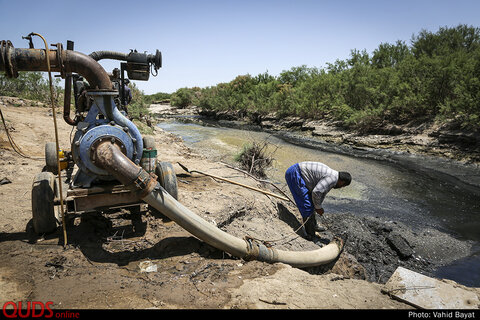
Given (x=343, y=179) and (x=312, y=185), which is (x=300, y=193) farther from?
(x=343, y=179)

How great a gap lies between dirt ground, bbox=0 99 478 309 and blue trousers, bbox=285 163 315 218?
61 cm

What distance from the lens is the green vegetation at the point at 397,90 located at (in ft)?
45.6

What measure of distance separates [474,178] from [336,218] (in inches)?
A: 290

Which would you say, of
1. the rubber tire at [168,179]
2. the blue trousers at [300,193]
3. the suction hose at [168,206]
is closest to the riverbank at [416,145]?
the blue trousers at [300,193]

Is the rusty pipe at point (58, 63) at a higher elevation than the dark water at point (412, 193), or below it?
higher

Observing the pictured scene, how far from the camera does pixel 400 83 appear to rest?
17.5 metres

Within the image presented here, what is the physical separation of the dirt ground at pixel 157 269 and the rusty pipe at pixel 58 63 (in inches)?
70.8

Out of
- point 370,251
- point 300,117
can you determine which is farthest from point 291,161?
point 300,117

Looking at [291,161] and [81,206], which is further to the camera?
[291,161]

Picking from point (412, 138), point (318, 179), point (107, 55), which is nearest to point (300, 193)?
point (318, 179)

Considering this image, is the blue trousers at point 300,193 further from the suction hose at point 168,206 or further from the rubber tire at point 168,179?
the rubber tire at point 168,179

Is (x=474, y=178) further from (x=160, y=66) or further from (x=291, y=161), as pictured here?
(x=160, y=66)

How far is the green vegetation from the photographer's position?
13.9m

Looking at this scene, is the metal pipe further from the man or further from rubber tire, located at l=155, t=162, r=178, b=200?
the man
